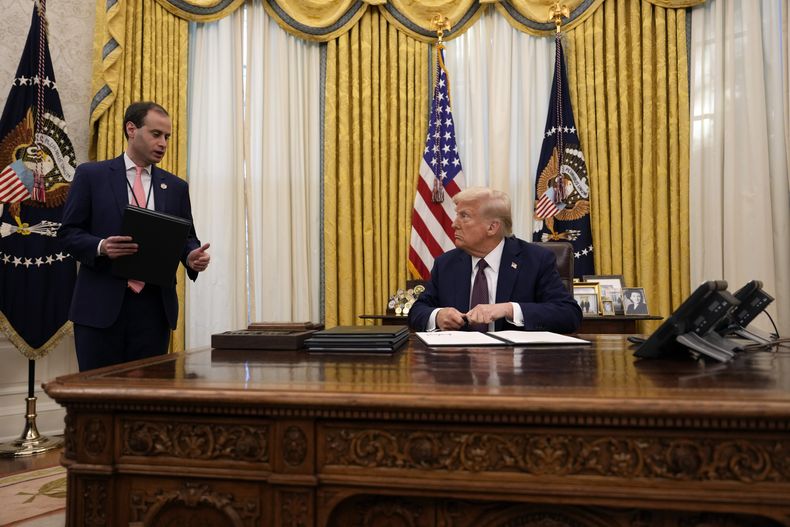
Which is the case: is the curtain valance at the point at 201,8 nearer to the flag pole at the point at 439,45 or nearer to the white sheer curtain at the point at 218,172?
the white sheer curtain at the point at 218,172

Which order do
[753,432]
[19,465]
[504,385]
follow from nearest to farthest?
[753,432] → [504,385] → [19,465]

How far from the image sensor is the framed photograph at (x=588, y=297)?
378 cm

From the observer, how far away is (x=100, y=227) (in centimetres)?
249

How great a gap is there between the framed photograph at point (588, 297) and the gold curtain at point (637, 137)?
54 centimetres

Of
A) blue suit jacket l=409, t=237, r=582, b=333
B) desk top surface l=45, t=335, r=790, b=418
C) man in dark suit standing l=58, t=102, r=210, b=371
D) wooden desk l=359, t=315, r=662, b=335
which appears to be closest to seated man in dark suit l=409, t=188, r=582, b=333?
blue suit jacket l=409, t=237, r=582, b=333

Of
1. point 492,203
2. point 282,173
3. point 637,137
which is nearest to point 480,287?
point 492,203

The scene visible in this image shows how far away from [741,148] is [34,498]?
4897mm

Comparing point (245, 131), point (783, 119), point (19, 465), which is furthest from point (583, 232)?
point (19, 465)

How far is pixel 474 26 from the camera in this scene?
4.63 metres

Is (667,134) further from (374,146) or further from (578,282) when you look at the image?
(374,146)

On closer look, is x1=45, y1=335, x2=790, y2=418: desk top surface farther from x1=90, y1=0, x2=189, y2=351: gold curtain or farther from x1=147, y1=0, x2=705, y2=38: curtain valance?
x1=147, y1=0, x2=705, y2=38: curtain valance

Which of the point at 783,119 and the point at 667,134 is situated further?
the point at 667,134

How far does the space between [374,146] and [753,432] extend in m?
3.97

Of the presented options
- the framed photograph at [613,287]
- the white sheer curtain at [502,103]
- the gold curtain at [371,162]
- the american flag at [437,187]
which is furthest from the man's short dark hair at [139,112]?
the framed photograph at [613,287]
